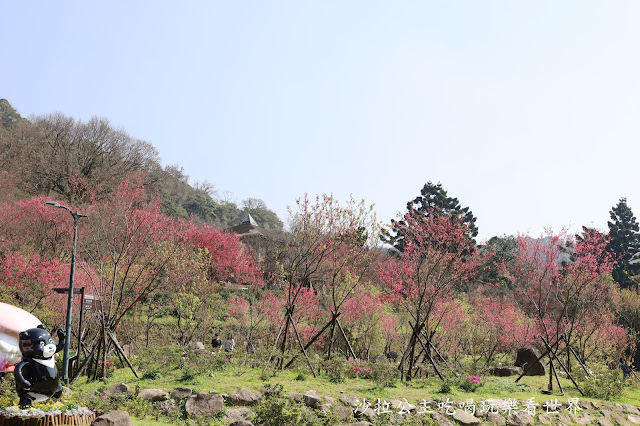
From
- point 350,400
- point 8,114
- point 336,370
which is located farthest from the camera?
point 8,114

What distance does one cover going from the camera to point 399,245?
45.1m

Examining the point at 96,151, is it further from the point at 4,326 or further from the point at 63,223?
the point at 4,326

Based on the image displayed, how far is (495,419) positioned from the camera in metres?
11.4

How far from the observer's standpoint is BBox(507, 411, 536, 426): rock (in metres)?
11.5

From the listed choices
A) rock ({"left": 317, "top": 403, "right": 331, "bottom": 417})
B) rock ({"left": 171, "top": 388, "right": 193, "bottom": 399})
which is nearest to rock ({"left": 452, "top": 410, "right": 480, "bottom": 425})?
rock ({"left": 317, "top": 403, "right": 331, "bottom": 417})

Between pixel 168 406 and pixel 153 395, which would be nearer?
pixel 168 406

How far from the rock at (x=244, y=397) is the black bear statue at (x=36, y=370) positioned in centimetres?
385

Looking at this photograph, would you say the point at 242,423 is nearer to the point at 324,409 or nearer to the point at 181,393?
the point at 324,409

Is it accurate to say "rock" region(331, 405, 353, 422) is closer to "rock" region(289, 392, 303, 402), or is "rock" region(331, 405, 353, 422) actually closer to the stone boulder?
"rock" region(289, 392, 303, 402)

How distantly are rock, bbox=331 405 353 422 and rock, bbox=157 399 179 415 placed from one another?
3263mm

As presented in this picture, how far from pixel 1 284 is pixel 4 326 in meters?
10.5

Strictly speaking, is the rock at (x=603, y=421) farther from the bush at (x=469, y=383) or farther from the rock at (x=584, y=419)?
the bush at (x=469, y=383)

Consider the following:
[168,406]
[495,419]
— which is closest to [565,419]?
[495,419]

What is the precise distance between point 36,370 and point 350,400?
6.41 metres
